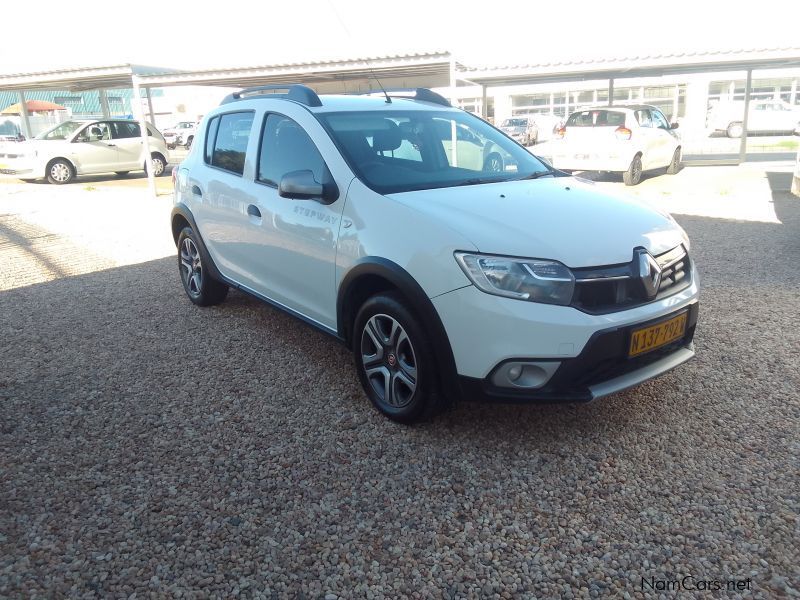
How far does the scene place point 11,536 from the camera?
270 cm

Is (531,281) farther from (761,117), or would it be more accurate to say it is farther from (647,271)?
(761,117)

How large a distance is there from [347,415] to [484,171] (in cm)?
174

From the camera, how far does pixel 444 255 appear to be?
3.03 meters

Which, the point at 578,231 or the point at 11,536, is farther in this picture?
the point at 578,231

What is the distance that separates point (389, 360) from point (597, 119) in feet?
39.4

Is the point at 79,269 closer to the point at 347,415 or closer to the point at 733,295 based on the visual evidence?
the point at 347,415

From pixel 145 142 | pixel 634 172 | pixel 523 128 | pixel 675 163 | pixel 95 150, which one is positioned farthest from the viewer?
pixel 523 128

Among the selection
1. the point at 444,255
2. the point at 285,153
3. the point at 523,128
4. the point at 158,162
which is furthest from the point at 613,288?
the point at 523,128

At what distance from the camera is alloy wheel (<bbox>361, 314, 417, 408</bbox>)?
338 centimetres

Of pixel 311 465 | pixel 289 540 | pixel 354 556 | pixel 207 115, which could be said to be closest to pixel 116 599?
pixel 289 540

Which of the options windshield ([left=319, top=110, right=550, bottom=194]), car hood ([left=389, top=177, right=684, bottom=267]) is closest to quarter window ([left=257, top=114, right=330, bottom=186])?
windshield ([left=319, top=110, right=550, bottom=194])

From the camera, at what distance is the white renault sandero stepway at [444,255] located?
2.93 meters

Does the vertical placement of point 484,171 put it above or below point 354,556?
above

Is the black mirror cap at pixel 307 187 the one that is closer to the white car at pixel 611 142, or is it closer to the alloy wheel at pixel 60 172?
the white car at pixel 611 142
